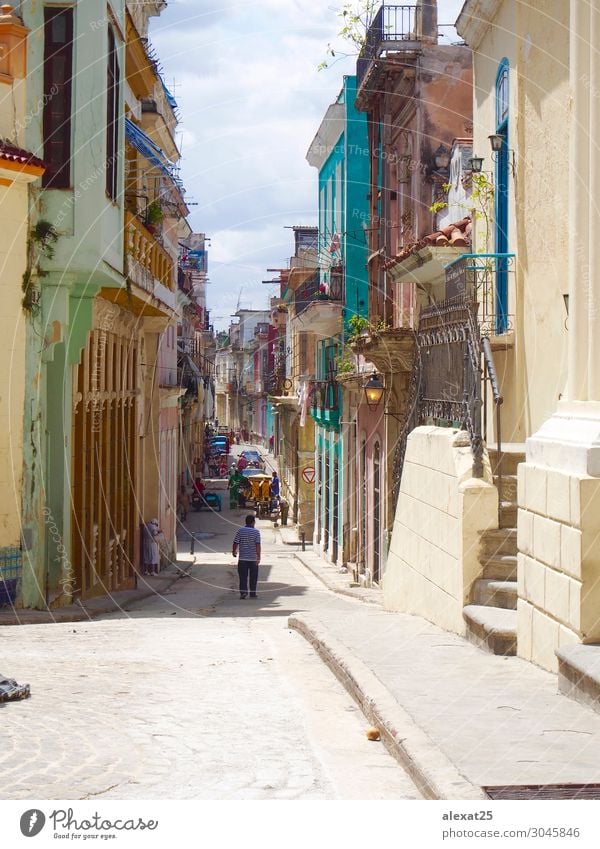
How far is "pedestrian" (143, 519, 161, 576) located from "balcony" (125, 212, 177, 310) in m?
4.48

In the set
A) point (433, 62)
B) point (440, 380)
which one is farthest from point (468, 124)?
point (440, 380)

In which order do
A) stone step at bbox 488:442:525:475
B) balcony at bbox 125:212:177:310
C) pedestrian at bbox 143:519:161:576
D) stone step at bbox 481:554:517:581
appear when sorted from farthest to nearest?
pedestrian at bbox 143:519:161:576 → balcony at bbox 125:212:177:310 → stone step at bbox 488:442:525:475 → stone step at bbox 481:554:517:581

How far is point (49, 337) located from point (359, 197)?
1391cm

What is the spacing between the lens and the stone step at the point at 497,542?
8943 millimetres

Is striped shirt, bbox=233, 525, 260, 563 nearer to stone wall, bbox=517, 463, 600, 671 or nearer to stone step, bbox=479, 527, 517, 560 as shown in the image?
stone step, bbox=479, 527, 517, 560

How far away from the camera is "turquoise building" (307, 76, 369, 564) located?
2670 centimetres

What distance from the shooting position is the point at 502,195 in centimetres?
1297

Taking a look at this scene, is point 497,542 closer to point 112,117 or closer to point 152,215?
point 112,117

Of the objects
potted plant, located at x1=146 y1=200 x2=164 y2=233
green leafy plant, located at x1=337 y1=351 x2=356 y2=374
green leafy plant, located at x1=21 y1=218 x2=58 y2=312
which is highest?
potted plant, located at x1=146 y1=200 x2=164 y2=233

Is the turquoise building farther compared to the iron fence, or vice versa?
the turquoise building

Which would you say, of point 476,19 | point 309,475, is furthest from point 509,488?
point 309,475

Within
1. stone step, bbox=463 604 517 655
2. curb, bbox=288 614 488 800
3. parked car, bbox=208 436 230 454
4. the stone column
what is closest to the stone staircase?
stone step, bbox=463 604 517 655

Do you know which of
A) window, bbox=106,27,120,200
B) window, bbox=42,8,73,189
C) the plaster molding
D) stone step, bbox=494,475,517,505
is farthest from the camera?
window, bbox=106,27,120,200

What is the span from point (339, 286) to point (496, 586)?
66.1 feet
